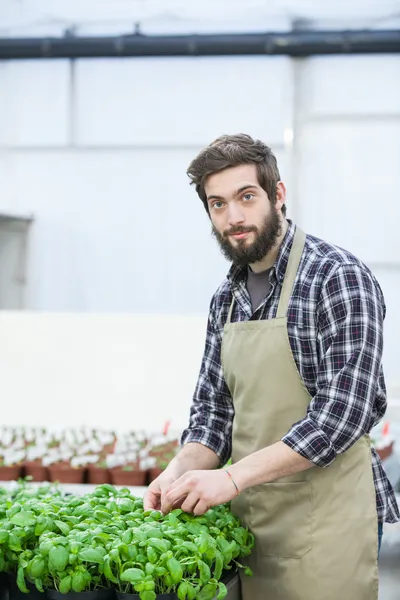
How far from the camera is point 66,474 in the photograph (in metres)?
3.69

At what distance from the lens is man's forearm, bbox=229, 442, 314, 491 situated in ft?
5.69

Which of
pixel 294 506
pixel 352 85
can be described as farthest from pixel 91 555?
pixel 352 85

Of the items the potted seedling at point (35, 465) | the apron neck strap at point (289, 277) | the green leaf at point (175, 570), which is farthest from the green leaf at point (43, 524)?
the potted seedling at point (35, 465)

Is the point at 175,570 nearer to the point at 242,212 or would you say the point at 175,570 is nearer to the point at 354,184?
the point at 242,212

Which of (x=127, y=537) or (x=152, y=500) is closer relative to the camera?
(x=127, y=537)

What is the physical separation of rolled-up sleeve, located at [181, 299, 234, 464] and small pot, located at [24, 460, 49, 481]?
1.79 m

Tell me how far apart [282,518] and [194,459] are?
11.3 inches

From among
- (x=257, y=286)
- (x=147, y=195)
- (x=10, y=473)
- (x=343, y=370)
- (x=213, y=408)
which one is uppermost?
(x=147, y=195)

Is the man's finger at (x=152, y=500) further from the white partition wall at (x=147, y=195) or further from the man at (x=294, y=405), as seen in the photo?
the white partition wall at (x=147, y=195)

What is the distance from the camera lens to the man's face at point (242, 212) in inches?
74.2

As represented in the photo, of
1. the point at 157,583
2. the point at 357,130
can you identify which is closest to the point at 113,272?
the point at 357,130

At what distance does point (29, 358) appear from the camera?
451 centimetres

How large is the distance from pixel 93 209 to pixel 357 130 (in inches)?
63.8

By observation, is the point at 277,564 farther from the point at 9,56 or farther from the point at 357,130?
the point at 9,56
